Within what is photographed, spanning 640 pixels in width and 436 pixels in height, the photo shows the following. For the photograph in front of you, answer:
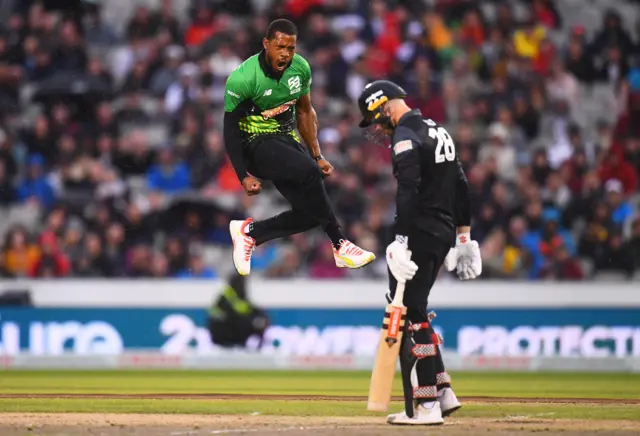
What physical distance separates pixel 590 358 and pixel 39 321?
747 centimetres

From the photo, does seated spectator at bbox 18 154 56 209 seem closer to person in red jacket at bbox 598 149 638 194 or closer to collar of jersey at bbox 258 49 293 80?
person in red jacket at bbox 598 149 638 194

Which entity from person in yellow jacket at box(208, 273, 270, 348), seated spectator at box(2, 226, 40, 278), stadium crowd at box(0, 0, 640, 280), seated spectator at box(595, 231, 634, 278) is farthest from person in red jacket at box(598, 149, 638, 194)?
seated spectator at box(2, 226, 40, 278)

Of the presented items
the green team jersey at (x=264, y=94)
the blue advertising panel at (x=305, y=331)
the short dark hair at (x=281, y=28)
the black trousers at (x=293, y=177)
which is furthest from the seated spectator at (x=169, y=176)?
the short dark hair at (x=281, y=28)

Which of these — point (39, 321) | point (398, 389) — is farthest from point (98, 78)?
point (398, 389)

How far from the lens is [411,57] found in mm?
20703

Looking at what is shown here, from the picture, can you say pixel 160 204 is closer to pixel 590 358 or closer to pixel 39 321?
pixel 39 321

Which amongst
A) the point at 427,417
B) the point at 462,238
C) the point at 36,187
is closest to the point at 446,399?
the point at 427,417

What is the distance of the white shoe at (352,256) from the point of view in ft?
35.3

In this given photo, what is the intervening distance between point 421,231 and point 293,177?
1167 millimetres

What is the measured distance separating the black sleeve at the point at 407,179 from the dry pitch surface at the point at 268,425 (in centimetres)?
161

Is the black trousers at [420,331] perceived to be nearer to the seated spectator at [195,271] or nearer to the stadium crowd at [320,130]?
the stadium crowd at [320,130]

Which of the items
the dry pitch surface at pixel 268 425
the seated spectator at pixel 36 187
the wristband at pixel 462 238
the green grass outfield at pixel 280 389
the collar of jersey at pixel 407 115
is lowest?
the green grass outfield at pixel 280 389

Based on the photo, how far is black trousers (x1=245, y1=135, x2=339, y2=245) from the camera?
1056 centimetres

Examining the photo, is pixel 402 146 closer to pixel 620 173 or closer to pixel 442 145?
pixel 442 145
